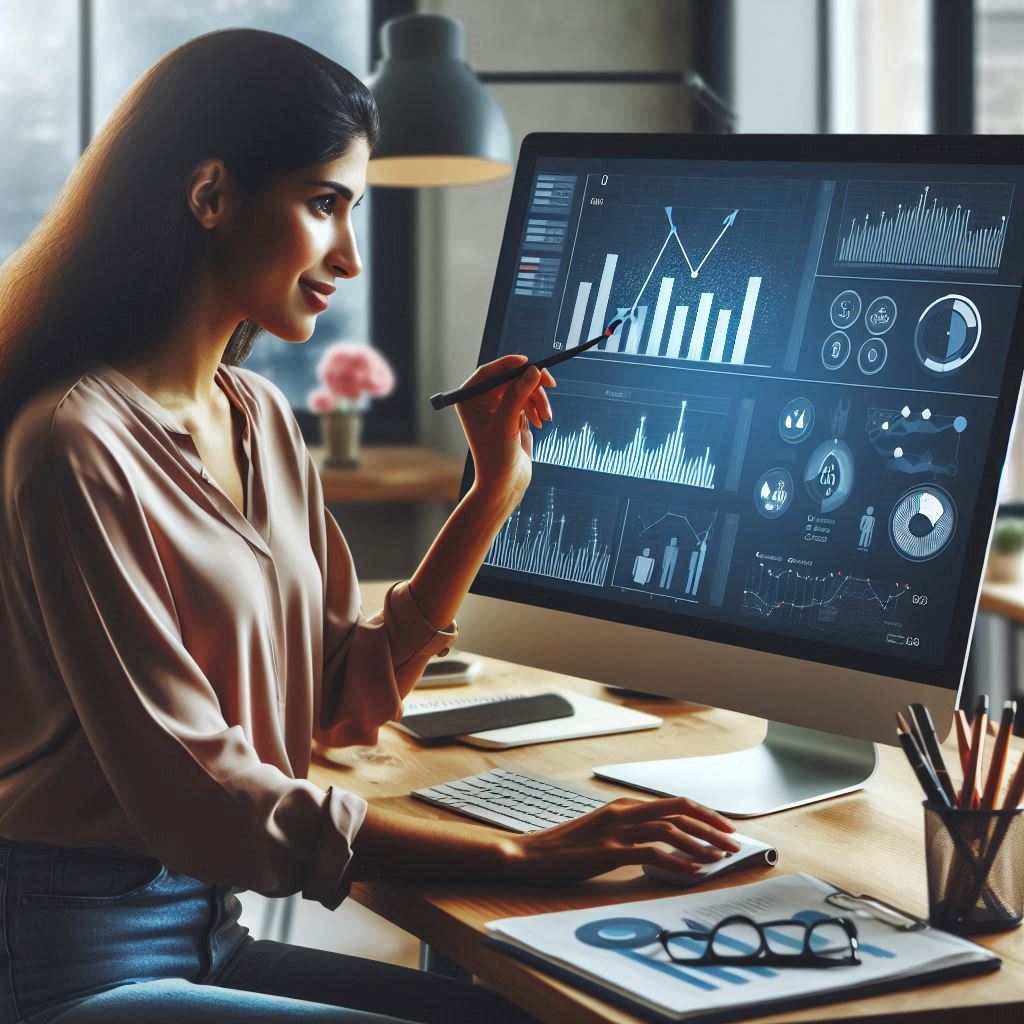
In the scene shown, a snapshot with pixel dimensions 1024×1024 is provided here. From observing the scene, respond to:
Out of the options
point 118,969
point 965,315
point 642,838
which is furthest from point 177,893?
point 965,315

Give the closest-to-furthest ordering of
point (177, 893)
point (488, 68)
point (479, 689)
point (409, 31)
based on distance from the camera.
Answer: point (177, 893), point (479, 689), point (409, 31), point (488, 68)

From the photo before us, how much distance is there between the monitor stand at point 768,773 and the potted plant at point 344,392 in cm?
230

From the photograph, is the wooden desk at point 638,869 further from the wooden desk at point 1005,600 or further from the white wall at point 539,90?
the white wall at point 539,90

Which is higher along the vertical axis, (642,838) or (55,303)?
(55,303)

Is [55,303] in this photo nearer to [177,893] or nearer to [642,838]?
[177,893]

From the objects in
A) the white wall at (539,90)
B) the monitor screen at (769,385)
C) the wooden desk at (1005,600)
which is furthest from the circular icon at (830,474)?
the white wall at (539,90)

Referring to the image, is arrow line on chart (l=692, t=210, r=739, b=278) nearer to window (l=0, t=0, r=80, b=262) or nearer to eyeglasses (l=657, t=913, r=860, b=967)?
eyeglasses (l=657, t=913, r=860, b=967)

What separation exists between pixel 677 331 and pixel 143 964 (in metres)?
0.66

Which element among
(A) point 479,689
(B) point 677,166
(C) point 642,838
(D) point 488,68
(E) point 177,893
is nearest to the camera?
(C) point 642,838

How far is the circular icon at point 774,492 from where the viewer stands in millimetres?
1105

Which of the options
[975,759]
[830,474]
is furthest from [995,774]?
[830,474]

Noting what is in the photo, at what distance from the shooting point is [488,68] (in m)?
3.65

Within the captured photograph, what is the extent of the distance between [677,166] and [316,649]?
1.77 ft

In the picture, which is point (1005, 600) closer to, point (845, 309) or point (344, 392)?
point (344, 392)
